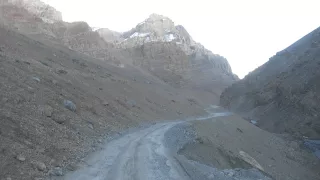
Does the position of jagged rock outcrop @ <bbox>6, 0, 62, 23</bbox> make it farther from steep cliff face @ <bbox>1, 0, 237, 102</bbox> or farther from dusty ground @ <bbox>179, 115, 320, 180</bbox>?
dusty ground @ <bbox>179, 115, 320, 180</bbox>

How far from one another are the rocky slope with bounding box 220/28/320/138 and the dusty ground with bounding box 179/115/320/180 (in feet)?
31.7

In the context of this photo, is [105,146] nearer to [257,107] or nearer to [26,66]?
[26,66]

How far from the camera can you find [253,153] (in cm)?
4612

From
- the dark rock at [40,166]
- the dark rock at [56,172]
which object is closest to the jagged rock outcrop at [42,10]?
the dark rock at [56,172]

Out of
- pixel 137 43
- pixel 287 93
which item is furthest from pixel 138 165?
pixel 137 43

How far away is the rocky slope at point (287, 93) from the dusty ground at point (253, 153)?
967 cm

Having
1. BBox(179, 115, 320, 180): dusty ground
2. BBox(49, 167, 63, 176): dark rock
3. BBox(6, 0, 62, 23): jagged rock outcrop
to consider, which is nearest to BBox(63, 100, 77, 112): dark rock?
BBox(179, 115, 320, 180): dusty ground

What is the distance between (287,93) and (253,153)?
139ft

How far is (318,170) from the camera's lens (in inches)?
1922

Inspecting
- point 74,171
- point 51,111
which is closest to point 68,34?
point 51,111

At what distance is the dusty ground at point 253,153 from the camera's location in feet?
104

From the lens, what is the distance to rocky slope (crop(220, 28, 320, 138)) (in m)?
71.5

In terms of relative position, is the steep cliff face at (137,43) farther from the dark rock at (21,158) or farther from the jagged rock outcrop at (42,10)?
the dark rock at (21,158)

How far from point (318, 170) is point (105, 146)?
115ft
